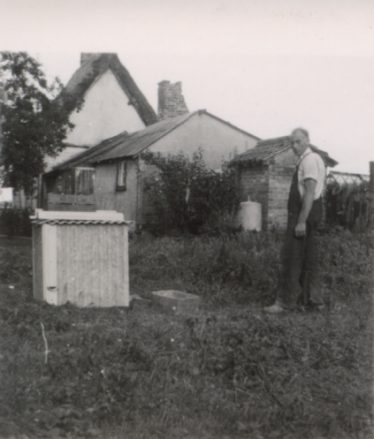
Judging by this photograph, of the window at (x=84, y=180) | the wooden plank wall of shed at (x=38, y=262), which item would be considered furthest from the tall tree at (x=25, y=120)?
the wooden plank wall of shed at (x=38, y=262)

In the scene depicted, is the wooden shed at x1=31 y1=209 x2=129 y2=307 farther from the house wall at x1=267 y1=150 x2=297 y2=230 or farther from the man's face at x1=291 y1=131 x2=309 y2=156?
the house wall at x1=267 y1=150 x2=297 y2=230


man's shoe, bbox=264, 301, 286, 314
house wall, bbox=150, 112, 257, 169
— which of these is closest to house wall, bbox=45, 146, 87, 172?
house wall, bbox=150, 112, 257, 169

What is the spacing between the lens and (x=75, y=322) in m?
5.30

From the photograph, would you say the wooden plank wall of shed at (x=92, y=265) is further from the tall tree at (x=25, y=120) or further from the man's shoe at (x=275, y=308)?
the tall tree at (x=25, y=120)

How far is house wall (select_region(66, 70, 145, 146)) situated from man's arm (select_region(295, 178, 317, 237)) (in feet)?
62.3

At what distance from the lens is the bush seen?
21.9 metres

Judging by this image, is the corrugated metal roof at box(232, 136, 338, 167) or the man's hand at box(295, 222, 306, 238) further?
the corrugated metal roof at box(232, 136, 338, 167)

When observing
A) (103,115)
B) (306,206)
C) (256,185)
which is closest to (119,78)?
(103,115)

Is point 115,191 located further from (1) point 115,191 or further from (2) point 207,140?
(2) point 207,140

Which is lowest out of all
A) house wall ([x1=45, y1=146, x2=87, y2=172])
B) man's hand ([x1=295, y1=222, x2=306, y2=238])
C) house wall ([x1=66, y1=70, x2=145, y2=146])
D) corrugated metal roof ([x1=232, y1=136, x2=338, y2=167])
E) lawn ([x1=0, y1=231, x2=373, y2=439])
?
lawn ([x1=0, y1=231, x2=373, y2=439])

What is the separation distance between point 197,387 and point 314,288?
2806 mm

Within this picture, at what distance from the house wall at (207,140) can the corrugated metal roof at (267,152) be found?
63cm

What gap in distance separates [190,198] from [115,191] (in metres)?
3.95

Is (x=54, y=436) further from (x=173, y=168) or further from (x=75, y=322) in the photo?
(x=173, y=168)
